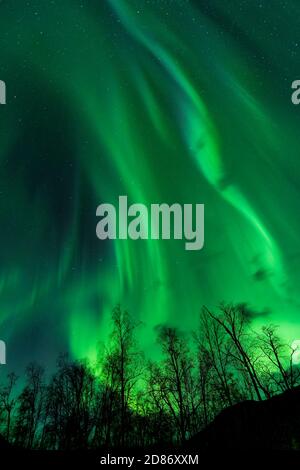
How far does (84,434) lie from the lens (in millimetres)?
31062

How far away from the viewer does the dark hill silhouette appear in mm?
15312

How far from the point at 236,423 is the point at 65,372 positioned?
24.9m

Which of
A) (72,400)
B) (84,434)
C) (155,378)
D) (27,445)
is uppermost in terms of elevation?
(155,378)

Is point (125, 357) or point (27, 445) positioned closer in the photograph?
point (125, 357)

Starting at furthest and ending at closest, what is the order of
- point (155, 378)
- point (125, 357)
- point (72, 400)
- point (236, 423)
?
point (72, 400), point (155, 378), point (125, 357), point (236, 423)

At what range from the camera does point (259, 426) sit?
1755 centimetres

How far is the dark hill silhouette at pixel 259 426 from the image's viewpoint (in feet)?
50.2
